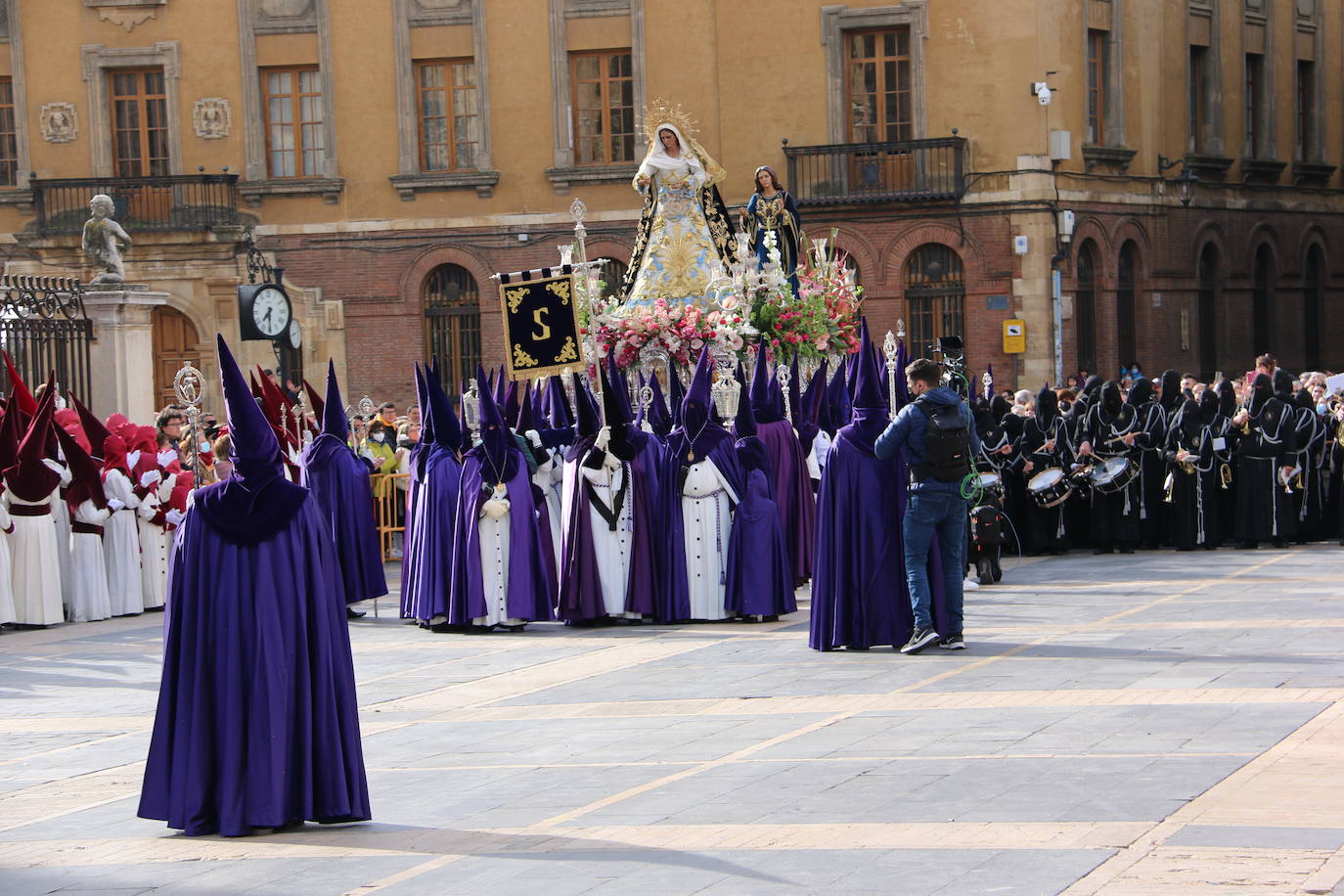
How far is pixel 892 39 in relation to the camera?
35.3 metres

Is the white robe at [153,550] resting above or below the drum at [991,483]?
below

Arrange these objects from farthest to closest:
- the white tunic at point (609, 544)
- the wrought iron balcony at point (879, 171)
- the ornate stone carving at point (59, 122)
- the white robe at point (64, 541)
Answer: the ornate stone carving at point (59, 122) → the wrought iron balcony at point (879, 171) → the white robe at point (64, 541) → the white tunic at point (609, 544)

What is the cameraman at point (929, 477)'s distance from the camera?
12977 mm

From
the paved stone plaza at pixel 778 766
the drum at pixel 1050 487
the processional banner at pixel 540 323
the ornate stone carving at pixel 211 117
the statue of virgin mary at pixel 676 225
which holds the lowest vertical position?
the paved stone plaza at pixel 778 766

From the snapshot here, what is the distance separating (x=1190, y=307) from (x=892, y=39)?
26.6 feet

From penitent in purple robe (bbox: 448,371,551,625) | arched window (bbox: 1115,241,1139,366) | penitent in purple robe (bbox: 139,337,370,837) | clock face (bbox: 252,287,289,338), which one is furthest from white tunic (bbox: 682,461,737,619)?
arched window (bbox: 1115,241,1139,366)

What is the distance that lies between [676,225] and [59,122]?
68.0 feet

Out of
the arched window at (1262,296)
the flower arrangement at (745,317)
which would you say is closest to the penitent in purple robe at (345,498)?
the flower arrangement at (745,317)

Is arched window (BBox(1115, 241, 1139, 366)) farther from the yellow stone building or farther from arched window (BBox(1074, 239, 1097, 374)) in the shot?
arched window (BBox(1074, 239, 1097, 374))

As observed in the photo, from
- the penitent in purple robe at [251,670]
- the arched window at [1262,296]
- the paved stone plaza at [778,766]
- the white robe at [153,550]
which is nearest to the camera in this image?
the paved stone plaza at [778,766]

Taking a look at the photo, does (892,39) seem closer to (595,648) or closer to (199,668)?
(595,648)

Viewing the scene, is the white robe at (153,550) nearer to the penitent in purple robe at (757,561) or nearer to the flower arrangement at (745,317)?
the flower arrangement at (745,317)

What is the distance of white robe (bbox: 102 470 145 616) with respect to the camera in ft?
59.4

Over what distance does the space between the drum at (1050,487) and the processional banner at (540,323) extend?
5.57m
